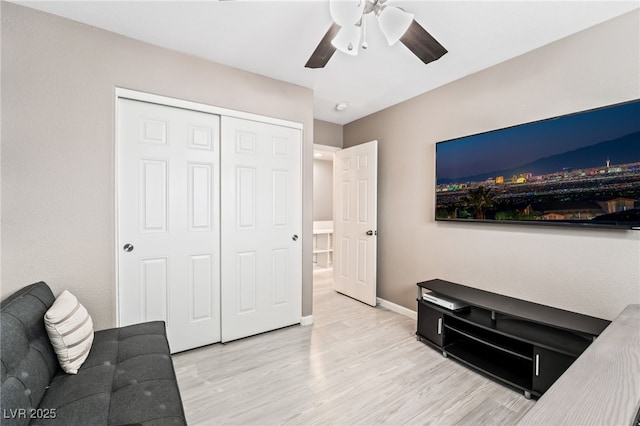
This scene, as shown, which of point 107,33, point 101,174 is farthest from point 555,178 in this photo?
point 107,33

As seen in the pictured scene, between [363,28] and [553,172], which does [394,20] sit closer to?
[363,28]

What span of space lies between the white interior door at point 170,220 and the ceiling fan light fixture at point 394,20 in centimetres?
164

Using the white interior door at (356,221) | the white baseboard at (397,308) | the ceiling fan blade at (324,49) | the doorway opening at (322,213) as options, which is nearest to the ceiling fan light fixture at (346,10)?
the ceiling fan blade at (324,49)

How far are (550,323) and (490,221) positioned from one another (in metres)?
0.93

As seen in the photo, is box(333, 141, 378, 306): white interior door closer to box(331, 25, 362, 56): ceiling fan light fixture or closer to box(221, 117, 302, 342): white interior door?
box(221, 117, 302, 342): white interior door

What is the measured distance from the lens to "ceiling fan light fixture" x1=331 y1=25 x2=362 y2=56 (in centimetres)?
162

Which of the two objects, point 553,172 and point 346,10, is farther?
point 553,172

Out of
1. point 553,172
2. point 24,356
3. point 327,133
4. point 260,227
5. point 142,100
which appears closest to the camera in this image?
point 24,356

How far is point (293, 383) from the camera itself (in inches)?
80.7

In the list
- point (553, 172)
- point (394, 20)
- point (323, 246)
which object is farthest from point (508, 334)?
point (323, 246)

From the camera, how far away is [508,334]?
1.98 meters

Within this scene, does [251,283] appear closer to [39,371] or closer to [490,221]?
[39,371]

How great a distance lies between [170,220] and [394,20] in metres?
2.17

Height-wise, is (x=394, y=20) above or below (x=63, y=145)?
above
